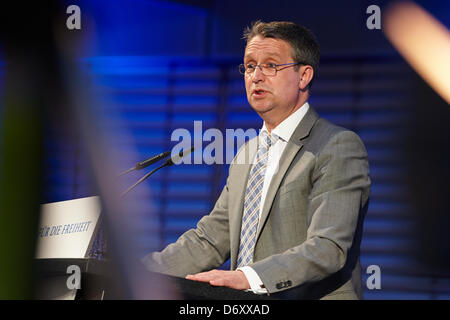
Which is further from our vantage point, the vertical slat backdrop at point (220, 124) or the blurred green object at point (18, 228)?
the vertical slat backdrop at point (220, 124)

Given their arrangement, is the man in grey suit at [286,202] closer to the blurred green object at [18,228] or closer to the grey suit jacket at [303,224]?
the grey suit jacket at [303,224]

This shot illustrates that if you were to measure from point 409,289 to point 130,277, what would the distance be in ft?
13.4

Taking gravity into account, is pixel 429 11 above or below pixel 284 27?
above

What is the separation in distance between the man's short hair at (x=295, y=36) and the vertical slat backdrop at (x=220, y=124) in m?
2.10

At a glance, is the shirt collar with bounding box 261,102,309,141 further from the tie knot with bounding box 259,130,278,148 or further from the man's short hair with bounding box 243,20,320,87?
the man's short hair with bounding box 243,20,320,87

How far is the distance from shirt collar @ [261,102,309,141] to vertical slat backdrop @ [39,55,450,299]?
2114mm

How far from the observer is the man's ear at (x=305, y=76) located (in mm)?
2797

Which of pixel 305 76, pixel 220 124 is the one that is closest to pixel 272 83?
pixel 305 76

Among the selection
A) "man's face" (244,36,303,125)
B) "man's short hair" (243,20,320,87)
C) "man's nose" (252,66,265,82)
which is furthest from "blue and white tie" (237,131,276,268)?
"man's short hair" (243,20,320,87)

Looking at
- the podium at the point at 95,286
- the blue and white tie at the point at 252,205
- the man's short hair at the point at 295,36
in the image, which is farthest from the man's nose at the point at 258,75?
the podium at the point at 95,286

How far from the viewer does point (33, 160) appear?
2498 mm

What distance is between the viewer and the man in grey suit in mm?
2059
